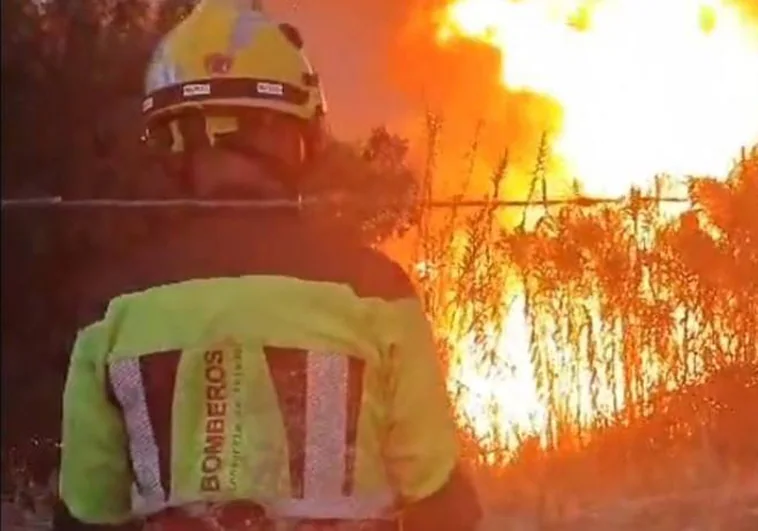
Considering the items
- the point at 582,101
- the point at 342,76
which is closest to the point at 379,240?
the point at 342,76

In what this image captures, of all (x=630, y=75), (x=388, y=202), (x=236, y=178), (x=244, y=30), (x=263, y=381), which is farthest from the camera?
(x=630, y=75)

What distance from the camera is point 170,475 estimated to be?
1.92 metres

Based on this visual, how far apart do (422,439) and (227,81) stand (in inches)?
18.2

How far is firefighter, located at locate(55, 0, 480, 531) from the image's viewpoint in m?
1.90

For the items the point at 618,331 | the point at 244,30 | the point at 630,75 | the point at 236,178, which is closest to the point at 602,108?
the point at 630,75

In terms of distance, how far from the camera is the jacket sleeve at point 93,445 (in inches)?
75.6

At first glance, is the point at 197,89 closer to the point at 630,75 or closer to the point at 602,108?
the point at 602,108

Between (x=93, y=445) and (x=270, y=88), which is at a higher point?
(x=270, y=88)

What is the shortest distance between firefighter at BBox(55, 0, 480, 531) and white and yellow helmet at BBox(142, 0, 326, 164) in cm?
15

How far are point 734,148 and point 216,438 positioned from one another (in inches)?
56.7

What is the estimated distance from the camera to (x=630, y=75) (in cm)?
319

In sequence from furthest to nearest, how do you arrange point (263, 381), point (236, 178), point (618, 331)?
point (618, 331) → point (236, 178) → point (263, 381)

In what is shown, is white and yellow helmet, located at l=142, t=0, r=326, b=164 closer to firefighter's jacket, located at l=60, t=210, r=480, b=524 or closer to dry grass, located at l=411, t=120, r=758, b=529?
firefighter's jacket, located at l=60, t=210, r=480, b=524

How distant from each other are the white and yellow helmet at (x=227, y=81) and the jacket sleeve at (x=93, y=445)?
0.96 feet
